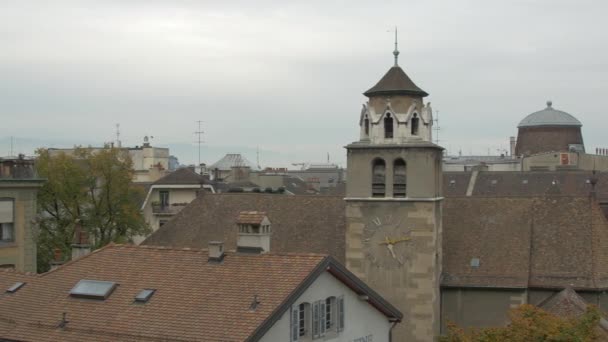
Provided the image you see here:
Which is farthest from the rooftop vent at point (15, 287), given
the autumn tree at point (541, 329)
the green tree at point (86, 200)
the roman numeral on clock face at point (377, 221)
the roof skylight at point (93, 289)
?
the green tree at point (86, 200)

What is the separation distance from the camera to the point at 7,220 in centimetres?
3753

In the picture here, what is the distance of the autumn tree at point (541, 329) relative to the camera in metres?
25.9

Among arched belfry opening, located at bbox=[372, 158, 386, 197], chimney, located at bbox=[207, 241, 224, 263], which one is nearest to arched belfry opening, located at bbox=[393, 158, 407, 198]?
arched belfry opening, located at bbox=[372, 158, 386, 197]

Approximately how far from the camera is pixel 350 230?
36.9 meters

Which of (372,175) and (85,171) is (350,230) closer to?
(372,175)

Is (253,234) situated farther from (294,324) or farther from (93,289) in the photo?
(93,289)

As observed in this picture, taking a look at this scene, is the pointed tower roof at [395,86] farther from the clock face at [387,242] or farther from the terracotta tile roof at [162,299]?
the terracotta tile roof at [162,299]

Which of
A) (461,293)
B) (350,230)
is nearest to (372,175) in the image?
(350,230)

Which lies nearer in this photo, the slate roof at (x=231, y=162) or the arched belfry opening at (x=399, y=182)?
the arched belfry opening at (x=399, y=182)

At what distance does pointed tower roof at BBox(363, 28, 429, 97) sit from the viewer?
36369 mm

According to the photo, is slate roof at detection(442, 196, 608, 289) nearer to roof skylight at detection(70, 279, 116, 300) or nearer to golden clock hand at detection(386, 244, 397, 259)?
golden clock hand at detection(386, 244, 397, 259)

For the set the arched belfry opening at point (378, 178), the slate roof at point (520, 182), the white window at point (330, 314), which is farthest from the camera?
the slate roof at point (520, 182)

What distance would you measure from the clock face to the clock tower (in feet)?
0.13

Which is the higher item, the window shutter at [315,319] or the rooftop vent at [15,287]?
the rooftop vent at [15,287]
